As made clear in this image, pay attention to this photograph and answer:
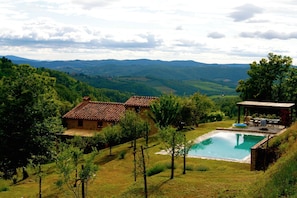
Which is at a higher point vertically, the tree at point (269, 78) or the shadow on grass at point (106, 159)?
the tree at point (269, 78)

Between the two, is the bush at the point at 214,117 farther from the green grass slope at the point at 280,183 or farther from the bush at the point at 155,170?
the green grass slope at the point at 280,183

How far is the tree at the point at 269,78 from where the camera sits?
43.8 m

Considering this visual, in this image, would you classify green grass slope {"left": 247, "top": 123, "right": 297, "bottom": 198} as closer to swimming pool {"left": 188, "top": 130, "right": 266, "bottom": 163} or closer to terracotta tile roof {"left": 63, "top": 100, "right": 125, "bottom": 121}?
swimming pool {"left": 188, "top": 130, "right": 266, "bottom": 163}

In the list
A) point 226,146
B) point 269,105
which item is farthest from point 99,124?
point 269,105

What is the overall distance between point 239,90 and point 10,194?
1277 inches

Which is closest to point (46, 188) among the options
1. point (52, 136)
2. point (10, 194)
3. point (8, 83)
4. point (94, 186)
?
point (10, 194)

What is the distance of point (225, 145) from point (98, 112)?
17.5 metres

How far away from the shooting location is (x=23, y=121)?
28.8 metres

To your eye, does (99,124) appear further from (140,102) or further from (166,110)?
(166,110)

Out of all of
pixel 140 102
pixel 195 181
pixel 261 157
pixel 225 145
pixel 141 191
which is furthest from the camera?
pixel 140 102

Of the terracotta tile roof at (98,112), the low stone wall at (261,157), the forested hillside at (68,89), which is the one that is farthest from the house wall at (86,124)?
the low stone wall at (261,157)

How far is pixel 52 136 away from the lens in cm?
3039

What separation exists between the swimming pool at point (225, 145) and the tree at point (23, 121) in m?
11.8

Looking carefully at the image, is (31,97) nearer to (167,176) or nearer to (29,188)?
(29,188)
